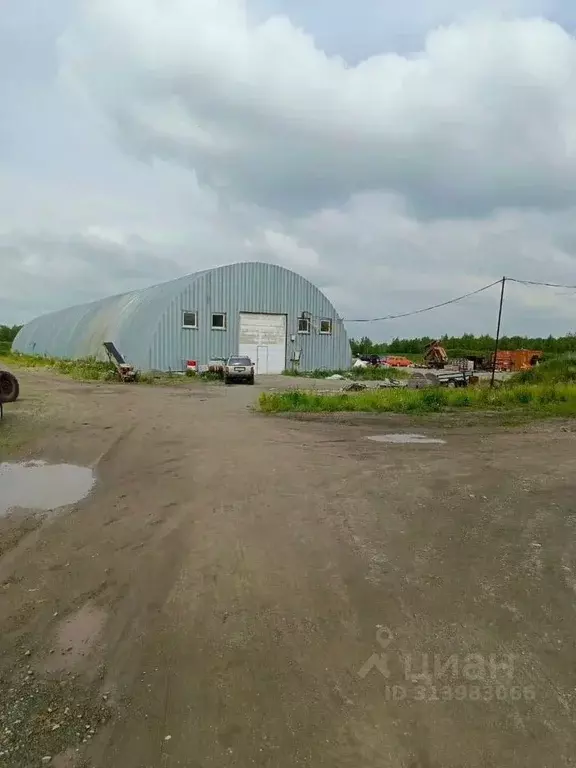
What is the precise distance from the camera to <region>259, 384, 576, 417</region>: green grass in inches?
731

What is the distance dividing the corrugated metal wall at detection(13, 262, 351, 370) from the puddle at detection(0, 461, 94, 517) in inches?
1079

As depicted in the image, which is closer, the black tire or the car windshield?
the black tire

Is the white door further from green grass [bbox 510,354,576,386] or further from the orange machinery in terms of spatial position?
the orange machinery

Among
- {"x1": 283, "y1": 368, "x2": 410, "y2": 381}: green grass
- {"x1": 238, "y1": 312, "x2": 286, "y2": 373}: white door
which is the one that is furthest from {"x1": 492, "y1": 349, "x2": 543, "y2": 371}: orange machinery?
{"x1": 238, "y1": 312, "x2": 286, "y2": 373}: white door

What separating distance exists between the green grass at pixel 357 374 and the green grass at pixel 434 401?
52.1 feet

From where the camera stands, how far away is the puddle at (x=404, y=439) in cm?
1277

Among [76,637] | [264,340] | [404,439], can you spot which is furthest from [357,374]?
[76,637]

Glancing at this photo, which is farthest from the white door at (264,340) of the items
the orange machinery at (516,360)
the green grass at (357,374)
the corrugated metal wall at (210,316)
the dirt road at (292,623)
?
the dirt road at (292,623)

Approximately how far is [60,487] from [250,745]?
19.4 feet

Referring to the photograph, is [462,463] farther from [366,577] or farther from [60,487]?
[60,487]

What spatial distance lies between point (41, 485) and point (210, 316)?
30.9 m

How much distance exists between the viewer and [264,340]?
1575 inches

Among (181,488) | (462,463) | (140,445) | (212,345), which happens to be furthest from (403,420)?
(212,345)

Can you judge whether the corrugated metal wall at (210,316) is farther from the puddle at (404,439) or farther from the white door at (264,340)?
the puddle at (404,439)
